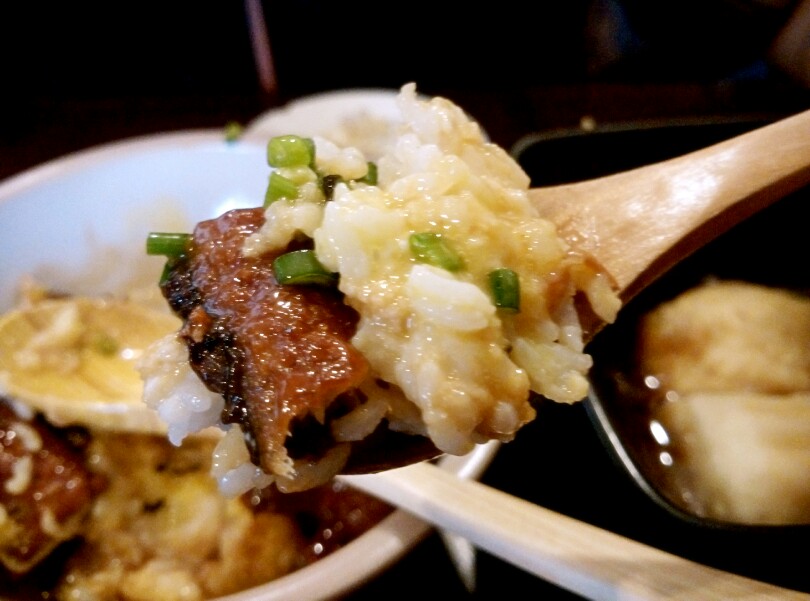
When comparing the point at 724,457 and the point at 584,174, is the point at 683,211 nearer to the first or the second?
the point at 724,457

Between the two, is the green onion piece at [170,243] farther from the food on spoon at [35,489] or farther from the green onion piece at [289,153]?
the food on spoon at [35,489]

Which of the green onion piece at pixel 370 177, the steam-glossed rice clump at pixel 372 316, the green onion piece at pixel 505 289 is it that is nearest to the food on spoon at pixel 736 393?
the steam-glossed rice clump at pixel 372 316

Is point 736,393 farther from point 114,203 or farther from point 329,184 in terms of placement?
point 114,203

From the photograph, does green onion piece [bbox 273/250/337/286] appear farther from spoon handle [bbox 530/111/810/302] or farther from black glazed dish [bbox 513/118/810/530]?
black glazed dish [bbox 513/118/810/530]

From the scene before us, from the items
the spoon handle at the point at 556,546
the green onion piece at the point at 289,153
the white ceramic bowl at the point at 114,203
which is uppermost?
the green onion piece at the point at 289,153

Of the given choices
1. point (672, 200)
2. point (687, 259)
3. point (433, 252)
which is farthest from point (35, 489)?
point (687, 259)

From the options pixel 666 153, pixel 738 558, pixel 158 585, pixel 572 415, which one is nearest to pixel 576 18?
pixel 666 153
